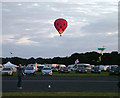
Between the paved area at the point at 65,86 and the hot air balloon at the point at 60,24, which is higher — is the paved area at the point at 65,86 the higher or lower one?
the lower one

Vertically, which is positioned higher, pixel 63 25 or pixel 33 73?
pixel 63 25

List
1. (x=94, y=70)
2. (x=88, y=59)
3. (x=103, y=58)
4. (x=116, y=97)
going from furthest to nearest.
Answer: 1. (x=88, y=59)
2. (x=103, y=58)
3. (x=94, y=70)
4. (x=116, y=97)

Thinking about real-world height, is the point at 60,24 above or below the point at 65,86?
above

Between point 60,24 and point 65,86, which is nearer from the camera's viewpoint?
point 65,86

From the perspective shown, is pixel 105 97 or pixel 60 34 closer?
pixel 105 97

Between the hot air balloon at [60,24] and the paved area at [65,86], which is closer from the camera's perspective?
the paved area at [65,86]

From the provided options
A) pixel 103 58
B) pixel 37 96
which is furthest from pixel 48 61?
pixel 37 96

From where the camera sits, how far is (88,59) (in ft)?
559

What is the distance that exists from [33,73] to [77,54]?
13721cm

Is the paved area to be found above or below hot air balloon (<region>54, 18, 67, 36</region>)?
below

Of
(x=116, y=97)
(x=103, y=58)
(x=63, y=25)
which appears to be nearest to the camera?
(x=116, y=97)

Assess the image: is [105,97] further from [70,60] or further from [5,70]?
[70,60]

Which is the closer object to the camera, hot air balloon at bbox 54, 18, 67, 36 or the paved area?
the paved area

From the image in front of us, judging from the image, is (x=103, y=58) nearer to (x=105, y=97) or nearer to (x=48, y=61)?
(x=48, y=61)
